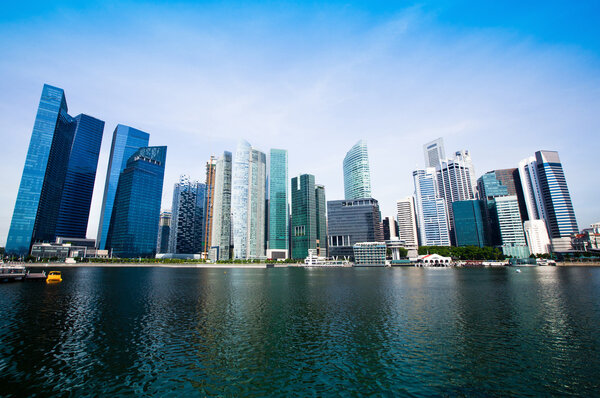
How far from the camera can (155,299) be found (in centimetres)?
6631

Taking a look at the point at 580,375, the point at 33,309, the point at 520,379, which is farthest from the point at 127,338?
the point at 580,375

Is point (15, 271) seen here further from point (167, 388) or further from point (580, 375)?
point (580, 375)

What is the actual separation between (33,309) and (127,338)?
A: 3216cm

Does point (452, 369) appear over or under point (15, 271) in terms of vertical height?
under

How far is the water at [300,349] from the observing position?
2264 cm

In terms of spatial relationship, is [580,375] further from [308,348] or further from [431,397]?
[308,348]

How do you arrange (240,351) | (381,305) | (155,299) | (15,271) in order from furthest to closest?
(15,271)
(155,299)
(381,305)
(240,351)

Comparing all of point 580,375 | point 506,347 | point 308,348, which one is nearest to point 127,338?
point 308,348

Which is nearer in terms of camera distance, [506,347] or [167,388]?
[167,388]

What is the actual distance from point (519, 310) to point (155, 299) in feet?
252

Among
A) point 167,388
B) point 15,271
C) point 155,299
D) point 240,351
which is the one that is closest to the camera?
point 167,388

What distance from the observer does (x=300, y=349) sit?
3158 centimetres

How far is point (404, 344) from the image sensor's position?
32656 millimetres

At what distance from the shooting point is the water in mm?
22641
